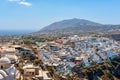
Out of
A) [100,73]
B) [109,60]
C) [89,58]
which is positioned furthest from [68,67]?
[109,60]

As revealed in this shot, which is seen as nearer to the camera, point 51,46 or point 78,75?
point 78,75

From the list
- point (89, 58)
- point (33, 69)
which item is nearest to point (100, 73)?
point (89, 58)

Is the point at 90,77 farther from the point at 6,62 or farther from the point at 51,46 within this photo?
the point at 6,62

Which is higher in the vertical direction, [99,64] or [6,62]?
[6,62]

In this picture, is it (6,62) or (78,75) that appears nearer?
(6,62)

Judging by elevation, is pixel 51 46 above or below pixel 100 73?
above

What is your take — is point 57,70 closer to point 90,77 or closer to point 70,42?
point 90,77

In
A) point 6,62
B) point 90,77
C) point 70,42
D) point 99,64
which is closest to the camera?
point 6,62

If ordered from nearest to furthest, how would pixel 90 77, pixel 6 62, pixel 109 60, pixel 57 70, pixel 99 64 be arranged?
pixel 6 62 → pixel 57 70 → pixel 90 77 → pixel 99 64 → pixel 109 60

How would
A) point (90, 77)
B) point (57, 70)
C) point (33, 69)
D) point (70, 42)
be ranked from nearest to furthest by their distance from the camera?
point (33, 69) < point (57, 70) < point (90, 77) < point (70, 42)
